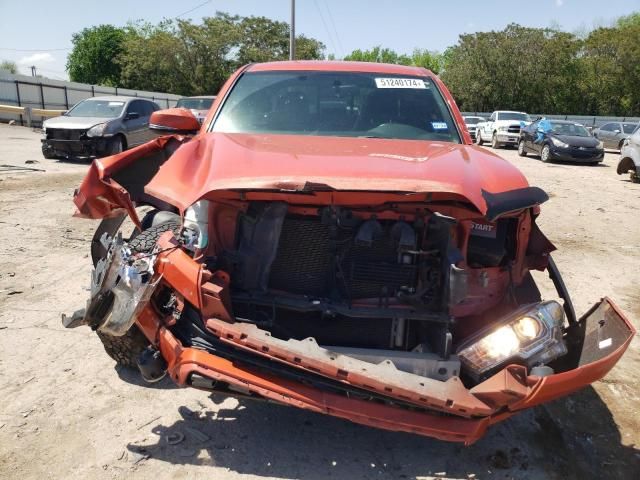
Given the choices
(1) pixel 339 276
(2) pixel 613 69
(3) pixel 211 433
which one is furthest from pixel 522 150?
(2) pixel 613 69

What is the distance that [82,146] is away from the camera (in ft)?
43.2

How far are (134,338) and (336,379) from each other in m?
1.55

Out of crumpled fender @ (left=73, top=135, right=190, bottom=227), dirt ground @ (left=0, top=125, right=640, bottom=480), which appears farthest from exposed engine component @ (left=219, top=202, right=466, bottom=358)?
crumpled fender @ (left=73, top=135, right=190, bottom=227)

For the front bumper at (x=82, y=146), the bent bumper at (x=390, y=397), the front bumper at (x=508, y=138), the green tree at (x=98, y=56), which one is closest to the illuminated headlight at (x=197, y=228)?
the bent bumper at (x=390, y=397)

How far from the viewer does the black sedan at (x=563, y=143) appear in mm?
18031

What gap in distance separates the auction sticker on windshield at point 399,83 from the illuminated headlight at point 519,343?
2.18m

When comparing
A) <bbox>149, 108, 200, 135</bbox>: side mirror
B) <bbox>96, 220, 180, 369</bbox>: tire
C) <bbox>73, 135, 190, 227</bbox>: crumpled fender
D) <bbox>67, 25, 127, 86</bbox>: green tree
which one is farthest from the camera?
<bbox>67, 25, 127, 86</bbox>: green tree

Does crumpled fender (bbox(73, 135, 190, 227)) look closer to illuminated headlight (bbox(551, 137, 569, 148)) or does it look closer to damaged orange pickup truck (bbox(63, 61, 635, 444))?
damaged orange pickup truck (bbox(63, 61, 635, 444))

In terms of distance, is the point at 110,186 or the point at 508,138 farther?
the point at 508,138

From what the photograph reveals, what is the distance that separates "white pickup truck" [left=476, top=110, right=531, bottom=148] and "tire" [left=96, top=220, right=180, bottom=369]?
76.3ft

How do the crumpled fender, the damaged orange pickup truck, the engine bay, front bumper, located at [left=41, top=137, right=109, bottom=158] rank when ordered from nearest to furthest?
the damaged orange pickup truck
the engine bay
the crumpled fender
front bumper, located at [left=41, top=137, right=109, bottom=158]

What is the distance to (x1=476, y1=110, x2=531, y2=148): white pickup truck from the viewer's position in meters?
24.2

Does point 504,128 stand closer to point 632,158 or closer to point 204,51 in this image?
point 632,158

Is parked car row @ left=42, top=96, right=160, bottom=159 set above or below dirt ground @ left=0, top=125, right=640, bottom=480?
above
